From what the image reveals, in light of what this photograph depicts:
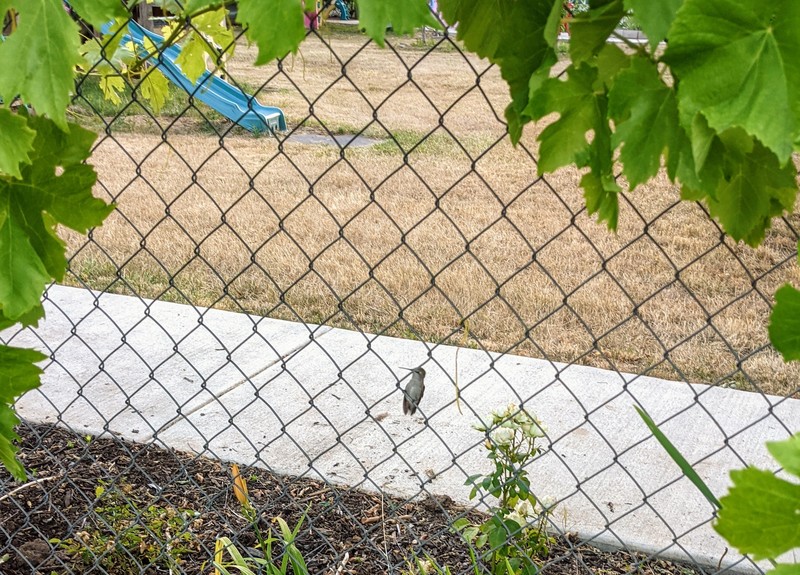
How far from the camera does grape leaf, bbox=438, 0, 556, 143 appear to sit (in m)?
1.02

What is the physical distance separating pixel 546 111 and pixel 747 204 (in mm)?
298

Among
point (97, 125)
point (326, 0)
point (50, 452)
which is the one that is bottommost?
point (97, 125)

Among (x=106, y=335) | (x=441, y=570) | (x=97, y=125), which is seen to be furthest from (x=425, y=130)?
(x=441, y=570)

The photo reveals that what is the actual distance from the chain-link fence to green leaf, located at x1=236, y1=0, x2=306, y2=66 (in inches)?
29.6

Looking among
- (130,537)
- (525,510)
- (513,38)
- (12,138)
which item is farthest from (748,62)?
(130,537)

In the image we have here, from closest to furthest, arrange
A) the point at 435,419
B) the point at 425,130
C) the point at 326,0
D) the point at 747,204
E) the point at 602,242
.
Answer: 1. the point at 747,204
2. the point at 326,0
3. the point at 435,419
4. the point at 602,242
5. the point at 425,130

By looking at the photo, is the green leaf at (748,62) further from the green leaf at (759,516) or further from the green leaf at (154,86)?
the green leaf at (154,86)

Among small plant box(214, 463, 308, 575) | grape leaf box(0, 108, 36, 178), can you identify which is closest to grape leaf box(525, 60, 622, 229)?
grape leaf box(0, 108, 36, 178)

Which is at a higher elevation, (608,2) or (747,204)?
(608,2)

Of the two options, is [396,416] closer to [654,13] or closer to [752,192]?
[752,192]

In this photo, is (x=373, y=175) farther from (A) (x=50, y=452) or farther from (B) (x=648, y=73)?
(B) (x=648, y=73)

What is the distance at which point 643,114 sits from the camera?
0.85 metres

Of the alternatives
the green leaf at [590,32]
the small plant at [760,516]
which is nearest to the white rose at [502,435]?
the green leaf at [590,32]

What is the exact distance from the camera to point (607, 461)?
277 centimetres
